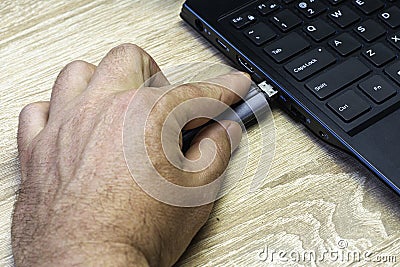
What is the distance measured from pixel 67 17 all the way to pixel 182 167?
32cm

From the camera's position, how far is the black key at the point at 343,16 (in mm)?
664

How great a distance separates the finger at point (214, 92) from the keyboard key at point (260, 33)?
0.15 feet

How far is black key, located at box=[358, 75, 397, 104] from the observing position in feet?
1.94

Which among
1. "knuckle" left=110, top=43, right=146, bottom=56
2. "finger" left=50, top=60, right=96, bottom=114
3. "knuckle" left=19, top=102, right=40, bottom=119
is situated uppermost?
"knuckle" left=110, top=43, right=146, bottom=56

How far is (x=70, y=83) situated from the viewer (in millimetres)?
613

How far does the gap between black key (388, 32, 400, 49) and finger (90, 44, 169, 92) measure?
24cm

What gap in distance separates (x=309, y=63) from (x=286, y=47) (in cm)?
3

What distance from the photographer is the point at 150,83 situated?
619 millimetres

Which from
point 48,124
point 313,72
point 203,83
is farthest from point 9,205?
point 313,72

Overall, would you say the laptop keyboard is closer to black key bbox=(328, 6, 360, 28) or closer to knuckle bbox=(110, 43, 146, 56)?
black key bbox=(328, 6, 360, 28)

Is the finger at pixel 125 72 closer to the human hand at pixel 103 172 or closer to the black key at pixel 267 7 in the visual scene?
the human hand at pixel 103 172
